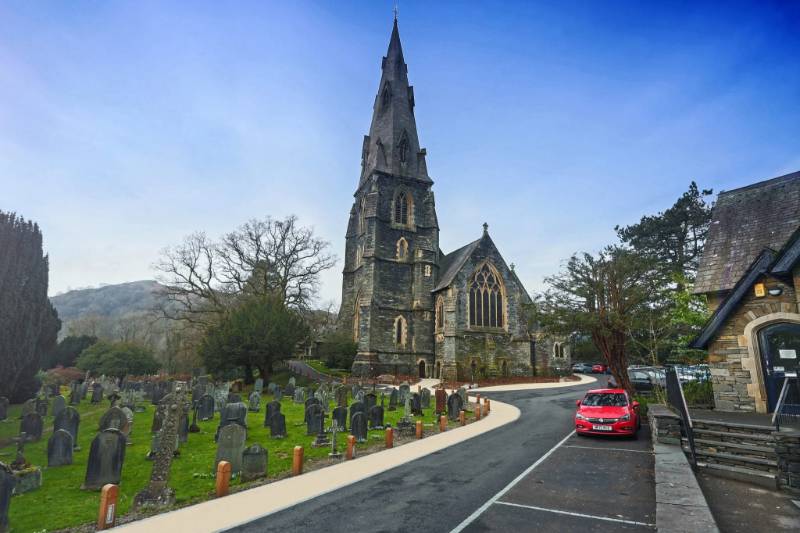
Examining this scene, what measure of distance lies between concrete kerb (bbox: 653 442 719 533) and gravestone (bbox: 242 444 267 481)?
681 centimetres

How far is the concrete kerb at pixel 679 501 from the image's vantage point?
14.0ft

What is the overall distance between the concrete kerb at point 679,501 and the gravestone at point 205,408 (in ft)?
45.7

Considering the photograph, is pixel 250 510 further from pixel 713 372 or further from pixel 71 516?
pixel 713 372

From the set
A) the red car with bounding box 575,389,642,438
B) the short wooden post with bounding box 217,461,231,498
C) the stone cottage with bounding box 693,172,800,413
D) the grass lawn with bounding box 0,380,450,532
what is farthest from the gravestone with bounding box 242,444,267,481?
the stone cottage with bounding box 693,172,800,413

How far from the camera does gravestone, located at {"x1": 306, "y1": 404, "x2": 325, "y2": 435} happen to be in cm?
1156

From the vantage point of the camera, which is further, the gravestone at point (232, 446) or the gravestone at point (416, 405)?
the gravestone at point (416, 405)

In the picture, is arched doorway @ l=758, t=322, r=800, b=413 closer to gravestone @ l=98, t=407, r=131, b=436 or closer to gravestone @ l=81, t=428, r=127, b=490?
gravestone @ l=81, t=428, r=127, b=490

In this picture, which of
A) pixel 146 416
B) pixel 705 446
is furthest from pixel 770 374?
pixel 146 416

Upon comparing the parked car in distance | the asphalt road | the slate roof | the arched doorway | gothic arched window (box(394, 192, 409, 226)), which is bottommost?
the parked car in distance

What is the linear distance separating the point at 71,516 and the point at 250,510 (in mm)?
2718

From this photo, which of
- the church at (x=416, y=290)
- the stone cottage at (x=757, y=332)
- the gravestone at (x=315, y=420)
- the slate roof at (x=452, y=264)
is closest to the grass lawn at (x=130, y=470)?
the gravestone at (x=315, y=420)

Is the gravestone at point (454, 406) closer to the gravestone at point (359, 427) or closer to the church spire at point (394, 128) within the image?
the gravestone at point (359, 427)

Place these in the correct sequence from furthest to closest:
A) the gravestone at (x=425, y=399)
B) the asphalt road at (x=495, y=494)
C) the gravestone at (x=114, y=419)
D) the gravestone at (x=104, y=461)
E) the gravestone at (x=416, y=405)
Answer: the gravestone at (x=425, y=399), the gravestone at (x=416, y=405), the gravestone at (x=114, y=419), the gravestone at (x=104, y=461), the asphalt road at (x=495, y=494)

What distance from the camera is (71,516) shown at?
6020 millimetres
